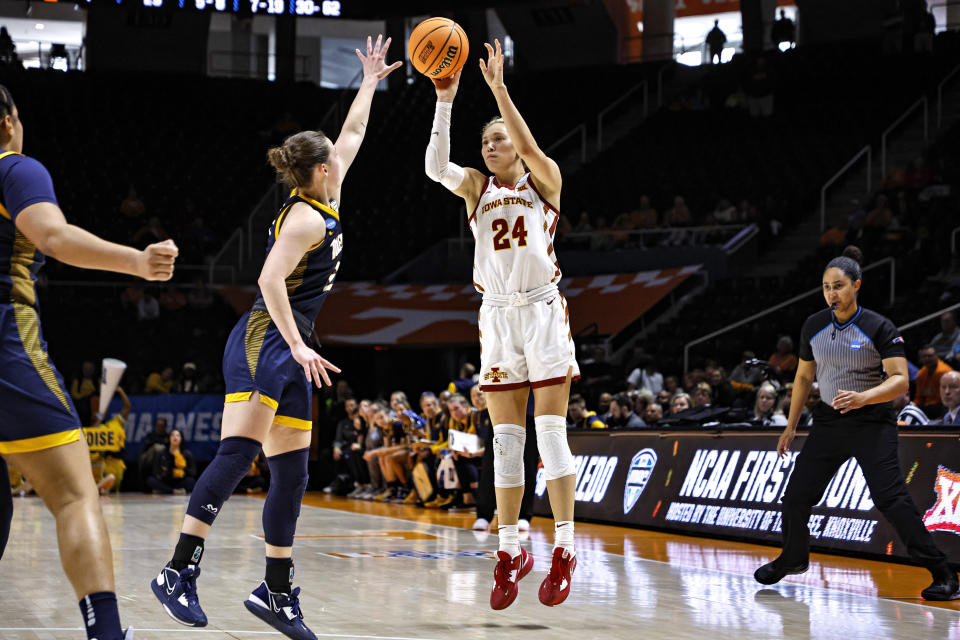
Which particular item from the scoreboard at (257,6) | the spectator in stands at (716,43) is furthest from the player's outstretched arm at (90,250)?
the spectator in stands at (716,43)

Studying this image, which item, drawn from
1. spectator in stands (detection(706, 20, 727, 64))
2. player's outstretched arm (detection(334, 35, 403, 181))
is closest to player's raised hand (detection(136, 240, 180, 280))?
player's outstretched arm (detection(334, 35, 403, 181))

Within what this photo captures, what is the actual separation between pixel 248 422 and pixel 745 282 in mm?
15095

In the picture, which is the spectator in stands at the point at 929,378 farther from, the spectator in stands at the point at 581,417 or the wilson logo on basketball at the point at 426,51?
the wilson logo on basketball at the point at 426,51

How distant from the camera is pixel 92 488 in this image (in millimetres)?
3326

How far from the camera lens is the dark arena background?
6355 mm

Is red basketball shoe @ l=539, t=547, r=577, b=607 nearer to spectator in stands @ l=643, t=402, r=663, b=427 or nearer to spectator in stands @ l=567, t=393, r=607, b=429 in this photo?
spectator in stands @ l=643, t=402, r=663, b=427

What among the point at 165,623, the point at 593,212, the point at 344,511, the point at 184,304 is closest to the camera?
the point at 165,623

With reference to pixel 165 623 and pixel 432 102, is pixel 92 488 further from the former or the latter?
pixel 432 102

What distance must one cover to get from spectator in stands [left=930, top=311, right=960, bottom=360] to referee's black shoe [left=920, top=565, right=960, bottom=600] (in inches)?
272

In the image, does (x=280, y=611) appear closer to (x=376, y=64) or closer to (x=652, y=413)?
(x=376, y=64)

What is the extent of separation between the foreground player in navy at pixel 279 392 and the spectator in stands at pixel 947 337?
9581mm

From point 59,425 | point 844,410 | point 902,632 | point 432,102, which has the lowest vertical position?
point 902,632

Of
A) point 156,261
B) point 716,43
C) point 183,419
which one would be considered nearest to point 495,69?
point 156,261

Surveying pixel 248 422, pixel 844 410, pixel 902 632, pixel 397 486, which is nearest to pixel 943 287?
pixel 397 486
